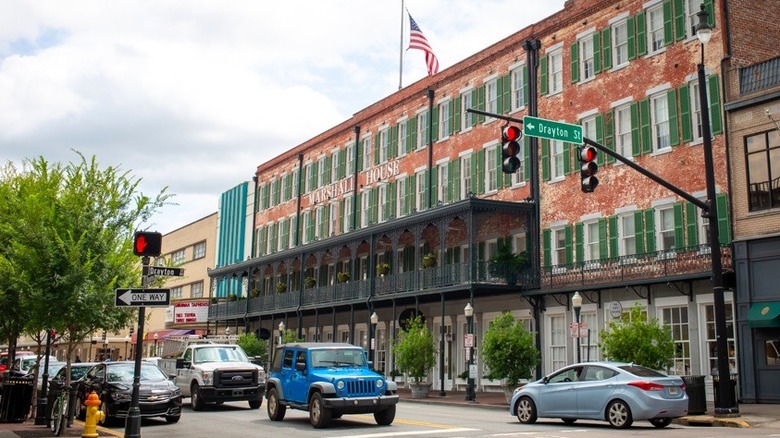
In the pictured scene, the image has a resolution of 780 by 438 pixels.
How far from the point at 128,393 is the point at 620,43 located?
70.5ft

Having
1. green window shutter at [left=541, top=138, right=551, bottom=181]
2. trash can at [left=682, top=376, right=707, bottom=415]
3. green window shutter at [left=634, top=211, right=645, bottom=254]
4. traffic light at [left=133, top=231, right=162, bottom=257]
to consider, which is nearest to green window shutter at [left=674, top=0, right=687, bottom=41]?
green window shutter at [left=634, top=211, right=645, bottom=254]

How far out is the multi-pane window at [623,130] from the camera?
3028 cm

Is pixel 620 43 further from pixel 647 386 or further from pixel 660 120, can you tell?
pixel 647 386

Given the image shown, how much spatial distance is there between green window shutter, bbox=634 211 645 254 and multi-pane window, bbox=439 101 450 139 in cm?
1316

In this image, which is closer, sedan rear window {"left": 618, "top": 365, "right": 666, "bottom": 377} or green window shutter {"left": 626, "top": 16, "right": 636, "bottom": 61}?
sedan rear window {"left": 618, "top": 365, "right": 666, "bottom": 377}

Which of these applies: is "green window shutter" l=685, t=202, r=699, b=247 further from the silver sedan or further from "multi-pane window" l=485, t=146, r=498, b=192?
"multi-pane window" l=485, t=146, r=498, b=192

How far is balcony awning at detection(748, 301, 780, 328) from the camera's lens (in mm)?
23750

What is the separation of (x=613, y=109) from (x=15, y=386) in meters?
22.0

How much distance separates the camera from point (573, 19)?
33.2 m

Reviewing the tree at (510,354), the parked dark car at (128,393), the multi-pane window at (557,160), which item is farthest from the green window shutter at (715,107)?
the parked dark car at (128,393)

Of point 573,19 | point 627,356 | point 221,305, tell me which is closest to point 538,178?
point 573,19

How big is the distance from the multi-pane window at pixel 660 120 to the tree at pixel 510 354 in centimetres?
809

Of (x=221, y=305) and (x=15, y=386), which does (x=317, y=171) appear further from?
(x=15, y=386)

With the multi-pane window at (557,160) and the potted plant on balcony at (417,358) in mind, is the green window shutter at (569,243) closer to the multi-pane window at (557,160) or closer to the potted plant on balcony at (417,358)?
the multi-pane window at (557,160)
